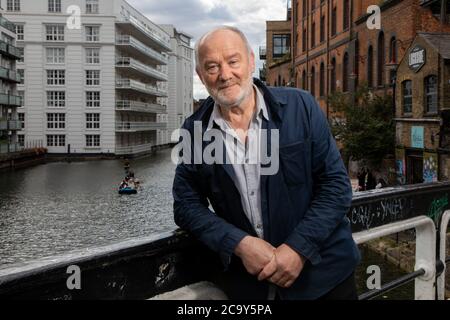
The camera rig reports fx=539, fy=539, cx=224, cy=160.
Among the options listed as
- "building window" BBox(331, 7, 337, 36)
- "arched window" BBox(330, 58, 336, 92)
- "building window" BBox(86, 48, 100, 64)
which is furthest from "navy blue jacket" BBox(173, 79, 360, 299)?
"building window" BBox(86, 48, 100, 64)

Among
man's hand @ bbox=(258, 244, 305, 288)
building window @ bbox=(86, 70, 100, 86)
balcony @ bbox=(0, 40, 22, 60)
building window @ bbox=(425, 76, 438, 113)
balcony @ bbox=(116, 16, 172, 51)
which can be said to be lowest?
man's hand @ bbox=(258, 244, 305, 288)

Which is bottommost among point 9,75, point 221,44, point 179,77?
point 221,44

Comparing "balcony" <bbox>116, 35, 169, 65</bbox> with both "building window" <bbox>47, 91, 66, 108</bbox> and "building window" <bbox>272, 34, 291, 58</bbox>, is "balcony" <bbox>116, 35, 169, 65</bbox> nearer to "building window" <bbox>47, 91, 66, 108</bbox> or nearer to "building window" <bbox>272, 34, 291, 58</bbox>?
"building window" <bbox>47, 91, 66, 108</bbox>

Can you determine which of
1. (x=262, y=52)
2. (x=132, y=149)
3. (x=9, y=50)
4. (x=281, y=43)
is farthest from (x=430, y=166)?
(x=132, y=149)

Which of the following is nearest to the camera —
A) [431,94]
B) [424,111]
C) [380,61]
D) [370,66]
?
[431,94]

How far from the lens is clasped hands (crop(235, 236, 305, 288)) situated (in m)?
2.12

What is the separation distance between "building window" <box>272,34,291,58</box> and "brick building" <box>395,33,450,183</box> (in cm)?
3620

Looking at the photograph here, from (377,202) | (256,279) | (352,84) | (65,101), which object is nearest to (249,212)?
(256,279)

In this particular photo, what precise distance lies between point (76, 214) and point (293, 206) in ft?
74.6

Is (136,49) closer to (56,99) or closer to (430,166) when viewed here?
(56,99)

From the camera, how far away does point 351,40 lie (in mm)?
32406

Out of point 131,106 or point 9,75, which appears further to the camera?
A: point 131,106

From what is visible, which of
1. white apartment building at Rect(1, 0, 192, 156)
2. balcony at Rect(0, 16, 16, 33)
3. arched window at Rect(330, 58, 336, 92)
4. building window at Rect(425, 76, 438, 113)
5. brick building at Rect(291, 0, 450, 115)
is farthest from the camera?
Answer: white apartment building at Rect(1, 0, 192, 156)

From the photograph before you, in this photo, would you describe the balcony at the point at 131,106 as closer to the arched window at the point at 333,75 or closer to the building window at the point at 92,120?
the building window at the point at 92,120
